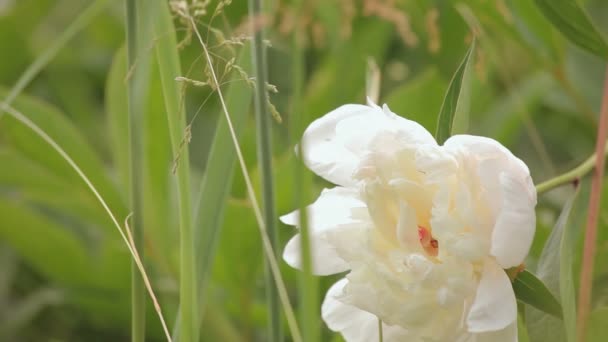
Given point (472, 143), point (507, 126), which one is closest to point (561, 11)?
point (472, 143)

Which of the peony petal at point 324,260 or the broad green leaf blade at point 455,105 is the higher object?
the broad green leaf blade at point 455,105

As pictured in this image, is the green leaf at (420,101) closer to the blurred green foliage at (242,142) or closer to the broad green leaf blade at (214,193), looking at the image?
the blurred green foliage at (242,142)

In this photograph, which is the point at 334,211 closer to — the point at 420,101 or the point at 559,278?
the point at 559,278

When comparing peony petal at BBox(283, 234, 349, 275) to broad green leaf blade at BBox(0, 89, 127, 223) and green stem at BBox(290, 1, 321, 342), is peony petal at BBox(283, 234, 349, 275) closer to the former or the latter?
green stem at BBox(290, 1, 321, 342)

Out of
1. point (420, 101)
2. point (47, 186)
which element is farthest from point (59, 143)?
point (420, 101)

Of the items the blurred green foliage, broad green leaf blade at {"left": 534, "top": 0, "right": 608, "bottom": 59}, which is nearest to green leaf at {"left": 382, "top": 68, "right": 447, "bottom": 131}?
the blurred green foliage

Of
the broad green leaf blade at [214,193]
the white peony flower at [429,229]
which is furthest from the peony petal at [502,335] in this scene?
the broad green leaf blade at [214,193]

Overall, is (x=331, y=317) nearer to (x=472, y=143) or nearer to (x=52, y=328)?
(x=472, y=143)
